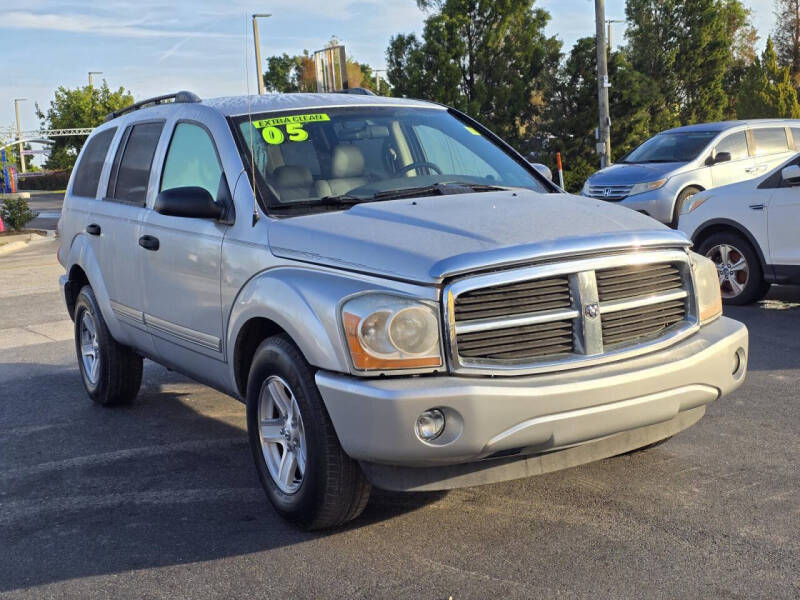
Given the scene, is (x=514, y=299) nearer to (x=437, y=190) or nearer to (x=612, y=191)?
(x=437, y=190)

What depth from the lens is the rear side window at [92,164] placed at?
6.78m

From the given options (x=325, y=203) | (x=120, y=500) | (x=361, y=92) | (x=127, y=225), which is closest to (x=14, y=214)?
(x=127, y=225)

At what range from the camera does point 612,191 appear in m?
16.0

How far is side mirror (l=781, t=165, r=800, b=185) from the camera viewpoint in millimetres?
8719

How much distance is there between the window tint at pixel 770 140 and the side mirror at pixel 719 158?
625mm

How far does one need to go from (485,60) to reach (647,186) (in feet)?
59.1

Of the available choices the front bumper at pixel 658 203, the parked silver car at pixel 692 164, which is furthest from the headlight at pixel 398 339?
the parked silver car at pixel 692 164

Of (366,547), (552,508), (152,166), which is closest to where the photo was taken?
(366,547)

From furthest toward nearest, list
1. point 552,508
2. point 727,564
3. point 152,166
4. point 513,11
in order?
point 513,11 → point 152,166 → point 552,508 → point 727,564

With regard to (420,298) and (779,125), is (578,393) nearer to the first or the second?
(420,298)

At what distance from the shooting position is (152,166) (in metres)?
5.88

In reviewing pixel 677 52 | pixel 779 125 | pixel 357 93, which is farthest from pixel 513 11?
pixel 357 93

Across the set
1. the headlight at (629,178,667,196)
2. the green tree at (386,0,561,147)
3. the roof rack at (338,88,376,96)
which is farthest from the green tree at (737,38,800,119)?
the roof rack at (338,88,376,96)

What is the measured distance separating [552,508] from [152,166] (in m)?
3.08
